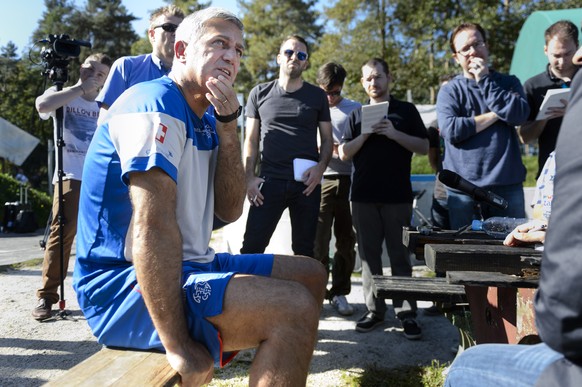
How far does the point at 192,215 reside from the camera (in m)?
2.13

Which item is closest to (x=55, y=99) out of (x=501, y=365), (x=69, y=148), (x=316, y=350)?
(x=69, y=148)

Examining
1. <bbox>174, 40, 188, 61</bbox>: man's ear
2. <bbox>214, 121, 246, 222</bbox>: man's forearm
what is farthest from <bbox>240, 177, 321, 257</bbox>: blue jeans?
<bbox>174, 40, 188, 61</bbox>: man's ear

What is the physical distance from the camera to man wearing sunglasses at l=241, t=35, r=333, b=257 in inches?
169

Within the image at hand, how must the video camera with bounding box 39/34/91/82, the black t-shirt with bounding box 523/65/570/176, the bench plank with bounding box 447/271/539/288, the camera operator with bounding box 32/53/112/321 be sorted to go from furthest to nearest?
the video camera with bounding box 39/34/91/82, the camera operator with bounding box 32/53/112/321, the black t-shirt with bounding box 523/65/570/176, the bench plank with bounding box 447/271/539/288

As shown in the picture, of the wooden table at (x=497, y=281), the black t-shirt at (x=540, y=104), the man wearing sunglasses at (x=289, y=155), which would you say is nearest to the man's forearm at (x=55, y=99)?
the man wearing sunglasses at (x=289, y=155)

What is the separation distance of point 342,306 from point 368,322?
51 centimetres

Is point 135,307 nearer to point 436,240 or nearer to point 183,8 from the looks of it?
point 436,240

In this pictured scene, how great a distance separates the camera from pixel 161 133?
1.85 m

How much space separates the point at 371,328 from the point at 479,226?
5.11 ft

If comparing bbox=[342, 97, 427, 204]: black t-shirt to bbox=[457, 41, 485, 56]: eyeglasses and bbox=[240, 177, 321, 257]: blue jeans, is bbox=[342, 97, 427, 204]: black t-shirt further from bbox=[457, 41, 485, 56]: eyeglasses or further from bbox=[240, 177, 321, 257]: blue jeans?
bbox=[457, 41, 485, 56]: eyeglasses

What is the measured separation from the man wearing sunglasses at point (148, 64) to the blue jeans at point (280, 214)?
1.20 metres

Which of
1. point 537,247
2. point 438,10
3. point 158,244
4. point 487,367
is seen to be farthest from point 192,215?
point 438,10

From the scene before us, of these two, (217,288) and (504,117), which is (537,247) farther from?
(504,117)

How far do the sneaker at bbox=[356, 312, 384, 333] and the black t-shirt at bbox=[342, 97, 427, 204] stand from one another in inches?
36.5
